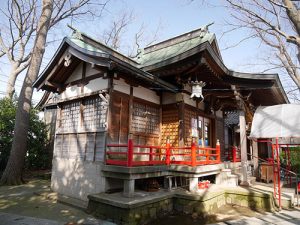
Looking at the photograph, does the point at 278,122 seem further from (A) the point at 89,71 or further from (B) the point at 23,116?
(B) the point at 23,116

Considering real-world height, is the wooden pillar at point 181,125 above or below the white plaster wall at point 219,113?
below

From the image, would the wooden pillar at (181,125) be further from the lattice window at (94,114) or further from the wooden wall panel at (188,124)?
the lattice window at (94,114)

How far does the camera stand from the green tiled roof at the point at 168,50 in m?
13.9

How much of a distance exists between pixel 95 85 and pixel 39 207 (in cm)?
505

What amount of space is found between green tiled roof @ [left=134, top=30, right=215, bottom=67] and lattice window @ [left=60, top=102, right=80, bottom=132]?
15.3 feet

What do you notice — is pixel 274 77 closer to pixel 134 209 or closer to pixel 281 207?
pixel 281 207

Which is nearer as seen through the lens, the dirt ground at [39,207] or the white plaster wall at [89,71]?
the dirt ground at [39,207]

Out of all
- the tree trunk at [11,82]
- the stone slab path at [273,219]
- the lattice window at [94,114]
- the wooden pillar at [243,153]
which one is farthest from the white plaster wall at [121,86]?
the tree trunk at [11,82]

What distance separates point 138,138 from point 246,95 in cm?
581

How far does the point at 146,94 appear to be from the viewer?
10.9 metres

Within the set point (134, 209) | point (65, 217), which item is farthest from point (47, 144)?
point (134, 209)

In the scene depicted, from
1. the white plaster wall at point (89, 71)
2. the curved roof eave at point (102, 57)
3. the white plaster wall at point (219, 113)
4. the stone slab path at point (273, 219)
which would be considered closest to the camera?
the stone slab path at point (273, 219)

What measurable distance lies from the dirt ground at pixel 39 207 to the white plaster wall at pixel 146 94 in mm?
5092

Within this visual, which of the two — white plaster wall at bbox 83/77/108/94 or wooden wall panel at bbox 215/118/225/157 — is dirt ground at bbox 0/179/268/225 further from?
wooden wall panel at bbox 215/118/225/157
